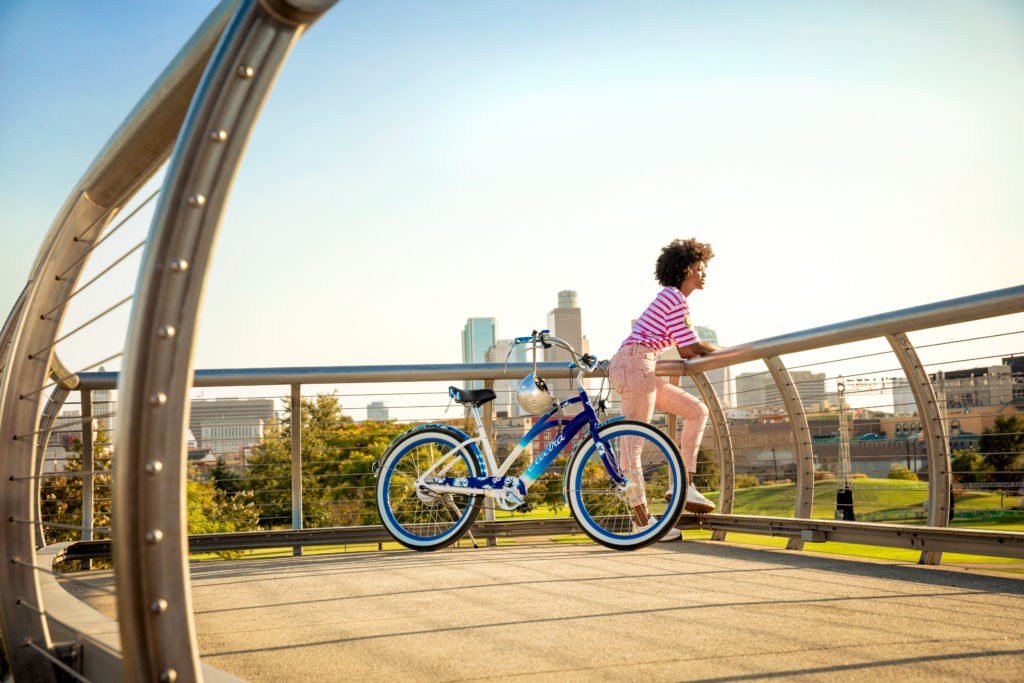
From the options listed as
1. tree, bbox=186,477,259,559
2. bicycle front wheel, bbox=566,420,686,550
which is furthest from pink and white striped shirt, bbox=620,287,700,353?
tree, bbox=186,477,259,559

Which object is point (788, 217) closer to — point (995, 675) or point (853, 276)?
point (853, 276)

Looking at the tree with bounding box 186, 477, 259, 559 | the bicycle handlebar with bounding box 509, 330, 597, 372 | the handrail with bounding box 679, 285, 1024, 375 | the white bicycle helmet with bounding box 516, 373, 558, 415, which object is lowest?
the tree with bounding box 186, 477, 259, 559

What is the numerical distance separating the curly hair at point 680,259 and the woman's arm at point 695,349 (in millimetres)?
420

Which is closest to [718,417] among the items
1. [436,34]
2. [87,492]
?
[87,492]

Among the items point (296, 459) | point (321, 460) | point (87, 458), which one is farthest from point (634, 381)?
point (321, 460)

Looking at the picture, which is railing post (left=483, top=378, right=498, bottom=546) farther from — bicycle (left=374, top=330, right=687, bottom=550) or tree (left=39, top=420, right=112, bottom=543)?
tree (left=39, top=420, right=112, bottom=543)

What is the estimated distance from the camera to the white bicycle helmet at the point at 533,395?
368 centimetres

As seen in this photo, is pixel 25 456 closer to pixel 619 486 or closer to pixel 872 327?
pixel 619 486

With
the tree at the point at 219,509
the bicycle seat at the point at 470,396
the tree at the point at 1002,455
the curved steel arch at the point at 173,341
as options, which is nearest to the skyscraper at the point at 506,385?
the bicycle seat at the point at 470,396

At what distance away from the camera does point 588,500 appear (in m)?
3.71

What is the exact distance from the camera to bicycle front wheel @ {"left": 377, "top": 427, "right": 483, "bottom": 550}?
4.09 m

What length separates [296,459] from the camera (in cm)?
538

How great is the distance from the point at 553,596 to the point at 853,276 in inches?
5283

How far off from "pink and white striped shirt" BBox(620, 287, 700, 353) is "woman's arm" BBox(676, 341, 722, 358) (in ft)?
0.65
